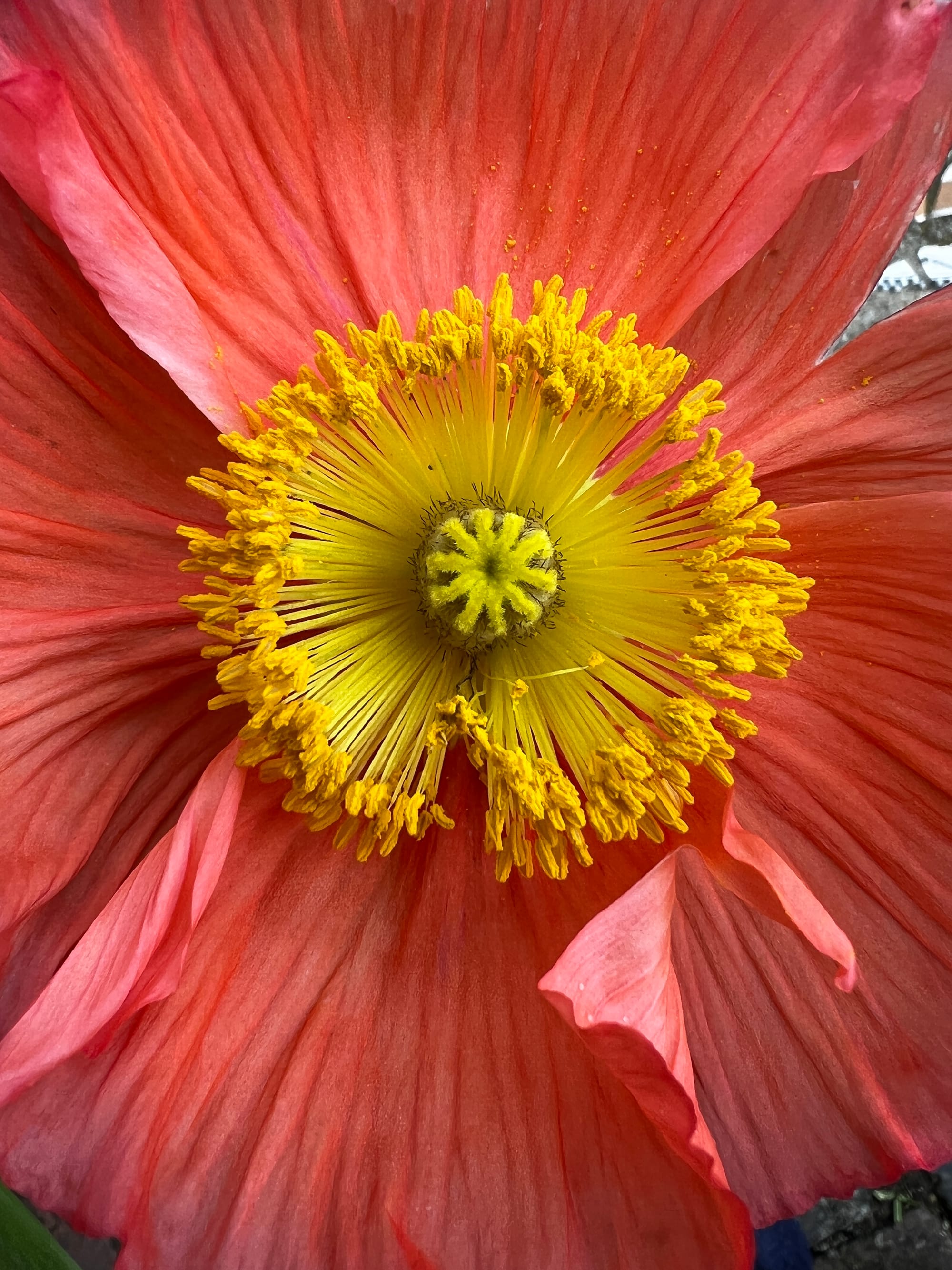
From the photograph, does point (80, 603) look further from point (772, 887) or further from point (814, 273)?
point (814, 273)

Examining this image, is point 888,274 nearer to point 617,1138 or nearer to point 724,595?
point 724,595

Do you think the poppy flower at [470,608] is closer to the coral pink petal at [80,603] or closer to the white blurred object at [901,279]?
the coral pink petal at [80,603]

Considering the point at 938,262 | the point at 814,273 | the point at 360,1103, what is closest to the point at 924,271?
the point at 938,262

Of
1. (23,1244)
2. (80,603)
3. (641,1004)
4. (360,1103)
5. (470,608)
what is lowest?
(23,1244)

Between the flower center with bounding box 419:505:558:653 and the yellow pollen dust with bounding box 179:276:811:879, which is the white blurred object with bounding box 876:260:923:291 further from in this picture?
the flower center with bounding box 419:505:558:653

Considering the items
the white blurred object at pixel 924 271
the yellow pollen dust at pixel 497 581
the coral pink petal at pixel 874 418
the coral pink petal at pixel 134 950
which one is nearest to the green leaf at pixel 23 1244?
the coral pink petal at pixel 134 950

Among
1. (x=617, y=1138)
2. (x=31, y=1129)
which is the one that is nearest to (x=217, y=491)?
(x=31, y=1129)

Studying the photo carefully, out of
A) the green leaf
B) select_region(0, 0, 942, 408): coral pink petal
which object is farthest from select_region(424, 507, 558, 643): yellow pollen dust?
the green leaf
